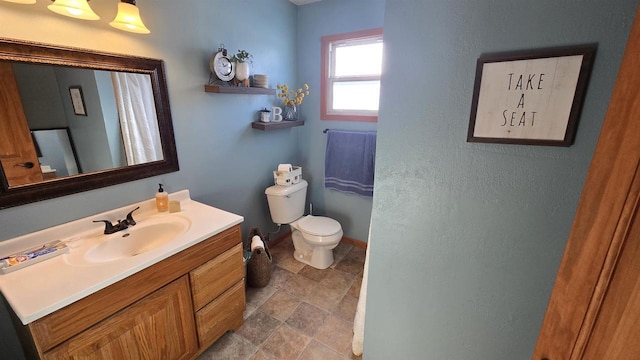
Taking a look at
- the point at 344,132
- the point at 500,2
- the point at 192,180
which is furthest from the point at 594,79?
the point at 192,180

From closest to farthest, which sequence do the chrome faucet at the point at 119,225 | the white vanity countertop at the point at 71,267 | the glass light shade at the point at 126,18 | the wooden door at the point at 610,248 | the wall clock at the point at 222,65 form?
the wooden door at the point at 610,248
the white vanity countertop at the point at 71,267
the glass light shade at the point at 126,18
the chrome faucet at the point at 119,225
the wall clock at the point at 222,65

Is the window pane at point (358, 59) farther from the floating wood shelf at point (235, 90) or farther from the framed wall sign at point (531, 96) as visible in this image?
the framed wall sign at point (531, 96)

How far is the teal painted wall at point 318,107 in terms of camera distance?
2.29m

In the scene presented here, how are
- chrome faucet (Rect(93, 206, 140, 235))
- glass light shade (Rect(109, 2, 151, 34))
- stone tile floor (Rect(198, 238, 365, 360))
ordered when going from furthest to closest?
stone tile floor (Rect(198, 238, 365, 360)) < chrome faucet (Rect(93, 206, 140, 235)) < glass light shade (Rect(109, 2, 151, 34))

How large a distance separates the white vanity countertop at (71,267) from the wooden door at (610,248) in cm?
144

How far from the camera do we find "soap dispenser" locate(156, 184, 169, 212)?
5.36ft

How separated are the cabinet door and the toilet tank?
1.17m

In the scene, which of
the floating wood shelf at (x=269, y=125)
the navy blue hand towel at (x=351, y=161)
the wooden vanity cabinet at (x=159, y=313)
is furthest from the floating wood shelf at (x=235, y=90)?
the wooden vanity cabinet at (x=159, y=313)

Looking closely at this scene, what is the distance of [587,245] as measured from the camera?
48 centimetres

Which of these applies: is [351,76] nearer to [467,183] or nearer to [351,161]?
[351,161]

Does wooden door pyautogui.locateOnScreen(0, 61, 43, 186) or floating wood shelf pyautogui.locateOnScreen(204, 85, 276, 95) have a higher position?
floating wood shelf pyautogui.locateOnScreen(204, 85, 276, 95)

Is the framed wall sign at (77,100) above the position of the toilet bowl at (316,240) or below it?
above

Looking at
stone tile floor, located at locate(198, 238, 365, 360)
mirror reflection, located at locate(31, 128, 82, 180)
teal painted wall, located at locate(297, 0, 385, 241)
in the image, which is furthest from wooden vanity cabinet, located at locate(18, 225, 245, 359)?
teal painted wall, located at locate(297, 0, 385, 241)

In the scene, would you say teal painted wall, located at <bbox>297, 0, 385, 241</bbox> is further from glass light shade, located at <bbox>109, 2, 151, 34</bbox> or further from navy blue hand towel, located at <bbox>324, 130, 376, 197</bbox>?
glass light shade, located at <bbox>109, 2, 151, 34</bbox>
